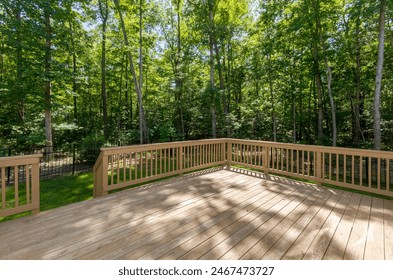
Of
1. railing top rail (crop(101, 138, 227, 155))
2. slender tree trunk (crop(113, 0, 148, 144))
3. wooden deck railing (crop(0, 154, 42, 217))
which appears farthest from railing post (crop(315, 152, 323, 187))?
slender tree trunk (crop(113, 0, 148, 144))

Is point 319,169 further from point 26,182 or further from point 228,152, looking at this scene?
point 26,182

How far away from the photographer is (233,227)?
229 centimetres

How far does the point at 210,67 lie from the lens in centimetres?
905

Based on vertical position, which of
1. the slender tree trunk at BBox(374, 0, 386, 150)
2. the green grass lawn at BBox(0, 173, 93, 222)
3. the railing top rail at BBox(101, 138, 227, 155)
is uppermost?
the slender tree trunk at BBox(374, 0, 386, 150)

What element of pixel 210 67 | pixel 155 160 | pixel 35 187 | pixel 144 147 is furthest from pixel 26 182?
pixel 210 67

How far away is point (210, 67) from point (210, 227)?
8.05m

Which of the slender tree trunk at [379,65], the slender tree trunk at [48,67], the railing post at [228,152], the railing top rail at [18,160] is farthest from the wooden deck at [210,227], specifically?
the slender tree trunk at [48,67]

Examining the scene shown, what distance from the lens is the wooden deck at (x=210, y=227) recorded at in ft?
6.06

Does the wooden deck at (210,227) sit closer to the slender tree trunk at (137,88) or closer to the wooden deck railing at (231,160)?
the wooden deck railing at (231,160)

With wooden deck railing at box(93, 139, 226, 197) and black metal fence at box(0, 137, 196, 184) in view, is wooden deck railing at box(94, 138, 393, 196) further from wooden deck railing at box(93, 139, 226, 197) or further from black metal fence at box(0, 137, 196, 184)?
black metal fence at box(0, 137, 196, 184)

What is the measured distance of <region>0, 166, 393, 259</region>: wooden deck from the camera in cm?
185

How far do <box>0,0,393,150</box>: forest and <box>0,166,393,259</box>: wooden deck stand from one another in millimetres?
4216
